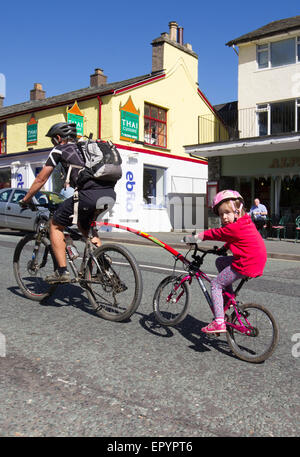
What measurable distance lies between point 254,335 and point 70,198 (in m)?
2.29

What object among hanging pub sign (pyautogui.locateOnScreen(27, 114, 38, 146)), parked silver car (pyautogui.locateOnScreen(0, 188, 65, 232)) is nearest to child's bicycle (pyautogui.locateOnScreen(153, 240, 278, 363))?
parked silver car (pyautogui.locateOnScreen(0, 188, 65, 232))

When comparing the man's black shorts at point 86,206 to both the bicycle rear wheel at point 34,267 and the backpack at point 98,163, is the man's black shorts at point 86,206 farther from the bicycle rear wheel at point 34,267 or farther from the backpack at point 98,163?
the bicycle rear wheel at point 34,267

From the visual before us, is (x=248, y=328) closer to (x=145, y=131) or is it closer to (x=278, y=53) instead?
(x=278, y=53)

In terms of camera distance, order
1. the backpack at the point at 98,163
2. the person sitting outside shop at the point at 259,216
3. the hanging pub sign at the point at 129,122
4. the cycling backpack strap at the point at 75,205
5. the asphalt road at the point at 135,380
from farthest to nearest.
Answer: the hanging pub sign at the point at 129,122
the person sitting outside shop at the point at 259,216
the cycling backpack strap at the point at 75,205
the backpack at the point at 98,163
the asphalt road at the point at 135,380

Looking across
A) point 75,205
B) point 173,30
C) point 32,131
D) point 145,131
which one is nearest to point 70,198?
point 75,205

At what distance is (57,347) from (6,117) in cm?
2637

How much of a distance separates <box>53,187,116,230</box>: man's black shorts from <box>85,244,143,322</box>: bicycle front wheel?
1.20 ft

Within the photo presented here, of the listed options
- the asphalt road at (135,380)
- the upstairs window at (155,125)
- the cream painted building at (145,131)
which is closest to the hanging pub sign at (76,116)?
the cream painted building at (145,131)

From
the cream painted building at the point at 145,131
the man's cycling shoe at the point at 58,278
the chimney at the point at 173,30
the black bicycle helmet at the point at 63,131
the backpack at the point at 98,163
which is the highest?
the chimney at the point at 173,30

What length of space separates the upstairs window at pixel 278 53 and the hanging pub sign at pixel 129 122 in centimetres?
654

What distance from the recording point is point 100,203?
4359 millimetres

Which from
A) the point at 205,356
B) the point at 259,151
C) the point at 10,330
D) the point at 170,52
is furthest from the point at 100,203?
the point at 170,52

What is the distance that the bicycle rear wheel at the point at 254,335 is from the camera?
336 centimetres

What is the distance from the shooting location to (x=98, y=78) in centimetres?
2589
